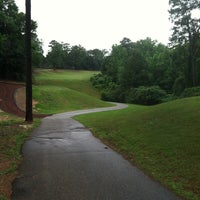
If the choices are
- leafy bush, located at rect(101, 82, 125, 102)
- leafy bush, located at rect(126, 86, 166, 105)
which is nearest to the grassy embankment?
leafy bush, located at rect(101, 82, 125, 102)

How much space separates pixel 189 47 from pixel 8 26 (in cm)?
2874

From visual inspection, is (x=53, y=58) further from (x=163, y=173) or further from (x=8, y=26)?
(x=163, y=173)

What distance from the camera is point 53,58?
10094 centimetres

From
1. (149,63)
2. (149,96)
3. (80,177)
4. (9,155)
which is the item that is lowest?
(149,96)

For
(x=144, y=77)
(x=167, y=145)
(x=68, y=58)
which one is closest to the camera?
(x=167, y=145)

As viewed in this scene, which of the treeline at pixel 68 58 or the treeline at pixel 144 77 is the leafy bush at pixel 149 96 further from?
the treeline at pixel 68 58

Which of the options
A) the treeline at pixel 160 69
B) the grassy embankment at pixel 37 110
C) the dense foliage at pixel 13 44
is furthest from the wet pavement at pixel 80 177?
the dense foliage at pixel 13 44

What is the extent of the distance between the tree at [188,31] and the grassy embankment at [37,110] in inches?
606

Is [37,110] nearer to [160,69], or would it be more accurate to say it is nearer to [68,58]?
[160,69]

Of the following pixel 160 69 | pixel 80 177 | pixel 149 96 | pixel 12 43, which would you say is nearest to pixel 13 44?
pixel 12 43

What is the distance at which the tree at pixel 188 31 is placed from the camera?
162 feet

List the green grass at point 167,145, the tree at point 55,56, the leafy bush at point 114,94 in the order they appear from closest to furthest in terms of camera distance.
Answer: the green grass at point 167,145 → the leafy bush at point 114,94 → the tree at point 55,56

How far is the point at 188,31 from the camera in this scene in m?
50.0

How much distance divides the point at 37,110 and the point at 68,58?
80.0m
